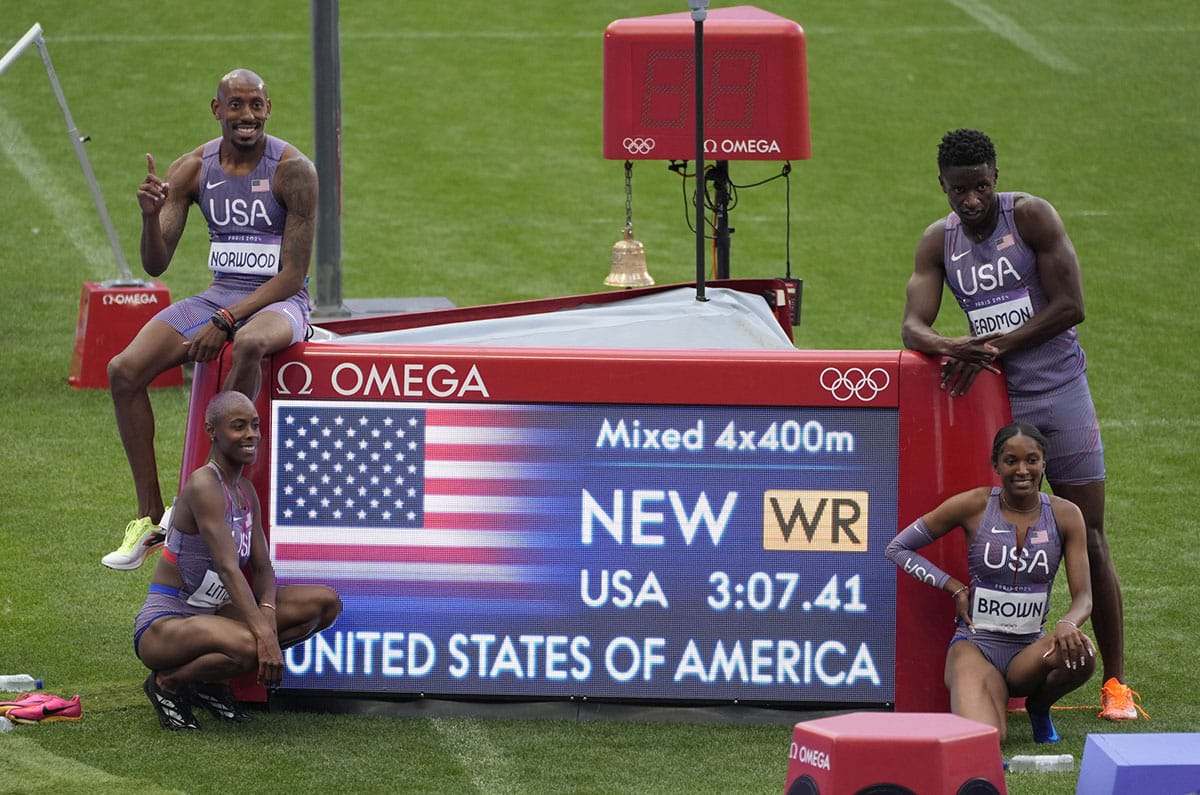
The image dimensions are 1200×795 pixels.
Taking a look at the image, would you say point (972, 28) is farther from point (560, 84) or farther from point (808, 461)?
point (808, 461)

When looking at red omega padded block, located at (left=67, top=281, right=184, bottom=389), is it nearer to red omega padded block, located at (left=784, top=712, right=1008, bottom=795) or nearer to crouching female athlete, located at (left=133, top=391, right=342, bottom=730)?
Result: crouching female athlete, located at (left=133, top=391, right=342, bottom=730)

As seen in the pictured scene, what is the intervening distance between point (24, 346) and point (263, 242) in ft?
22.7

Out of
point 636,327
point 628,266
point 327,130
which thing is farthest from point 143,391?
point 327,130

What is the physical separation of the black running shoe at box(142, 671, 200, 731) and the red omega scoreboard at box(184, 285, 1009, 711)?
1.27 ft

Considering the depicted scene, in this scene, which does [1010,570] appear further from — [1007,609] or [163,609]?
[163,609]

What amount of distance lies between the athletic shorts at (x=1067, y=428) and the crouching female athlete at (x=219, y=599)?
2.46m

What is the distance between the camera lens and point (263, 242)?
23.5 feet

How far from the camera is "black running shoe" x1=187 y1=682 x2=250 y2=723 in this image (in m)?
6.64

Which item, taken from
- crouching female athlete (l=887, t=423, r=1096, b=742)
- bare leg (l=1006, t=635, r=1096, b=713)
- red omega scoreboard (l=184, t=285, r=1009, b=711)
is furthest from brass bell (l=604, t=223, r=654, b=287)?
bare leg (l=1006, t=635, r=1096, b=713)

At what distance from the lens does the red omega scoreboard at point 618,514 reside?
255 inches

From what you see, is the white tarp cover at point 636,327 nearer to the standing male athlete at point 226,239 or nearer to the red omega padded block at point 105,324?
the standing male athlete at point 226,239

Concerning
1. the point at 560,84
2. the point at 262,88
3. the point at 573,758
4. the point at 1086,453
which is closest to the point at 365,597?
the point at 573,758

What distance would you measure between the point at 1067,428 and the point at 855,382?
2.71 ft

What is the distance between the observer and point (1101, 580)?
22.6 feet
